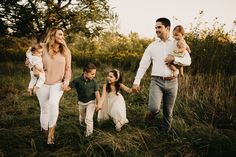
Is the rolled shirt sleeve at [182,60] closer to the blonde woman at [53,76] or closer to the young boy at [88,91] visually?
the young boy at [88,91]

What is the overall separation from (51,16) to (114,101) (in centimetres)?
1275

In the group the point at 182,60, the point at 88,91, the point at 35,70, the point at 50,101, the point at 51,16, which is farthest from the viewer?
the point at 51,16

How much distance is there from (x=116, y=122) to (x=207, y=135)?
1.76m

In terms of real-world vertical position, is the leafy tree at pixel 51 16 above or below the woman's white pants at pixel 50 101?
above

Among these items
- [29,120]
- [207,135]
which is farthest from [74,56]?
[207,135]

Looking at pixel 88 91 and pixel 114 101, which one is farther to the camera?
pixel 114 101

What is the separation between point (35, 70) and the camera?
547 centimetres

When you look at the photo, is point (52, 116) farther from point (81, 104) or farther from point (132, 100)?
point (132, 100)

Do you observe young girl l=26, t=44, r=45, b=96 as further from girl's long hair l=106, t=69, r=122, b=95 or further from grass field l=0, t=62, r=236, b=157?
girl's long hair l=106, t=69, r=122, b=95

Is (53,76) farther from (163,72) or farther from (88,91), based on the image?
(163,72)

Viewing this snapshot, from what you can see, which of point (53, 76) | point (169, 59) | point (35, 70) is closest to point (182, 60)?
point (169, 59)

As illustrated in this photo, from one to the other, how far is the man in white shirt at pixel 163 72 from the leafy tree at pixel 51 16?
1283 cm

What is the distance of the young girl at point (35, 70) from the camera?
195 inches

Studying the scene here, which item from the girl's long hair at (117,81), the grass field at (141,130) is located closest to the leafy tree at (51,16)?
the grass field at (141,130)
